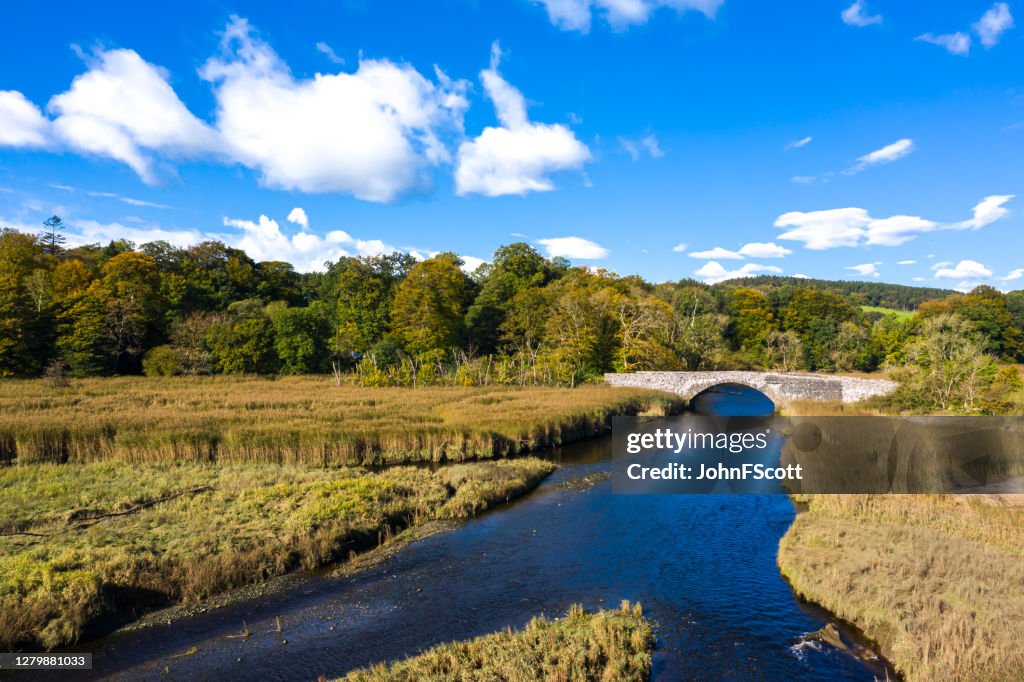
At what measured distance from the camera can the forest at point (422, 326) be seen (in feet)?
164

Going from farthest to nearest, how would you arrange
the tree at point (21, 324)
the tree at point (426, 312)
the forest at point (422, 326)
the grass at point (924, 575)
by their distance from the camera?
1. the tree at point (426, 312)
2. the forest at point (422, 326)
3. the tree at point (21, 324)
4. the grass at point (924, 575)

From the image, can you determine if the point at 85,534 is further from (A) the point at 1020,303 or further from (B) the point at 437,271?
(A) the point at 1020,303

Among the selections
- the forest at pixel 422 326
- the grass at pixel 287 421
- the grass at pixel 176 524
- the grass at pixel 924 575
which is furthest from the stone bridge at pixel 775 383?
the grass at pixel 176 524

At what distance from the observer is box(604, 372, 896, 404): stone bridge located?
43.1m

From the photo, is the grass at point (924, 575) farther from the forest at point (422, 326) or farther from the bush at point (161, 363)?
the bush at point (161, 363)

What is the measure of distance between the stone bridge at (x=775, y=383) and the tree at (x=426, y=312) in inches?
819

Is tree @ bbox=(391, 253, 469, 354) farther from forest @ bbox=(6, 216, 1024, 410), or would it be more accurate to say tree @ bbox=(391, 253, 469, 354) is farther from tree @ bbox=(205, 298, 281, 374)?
tree @ bbox=(205, 298, 281, 374)

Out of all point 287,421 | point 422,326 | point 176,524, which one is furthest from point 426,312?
point 176,524

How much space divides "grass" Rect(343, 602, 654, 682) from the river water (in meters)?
0.65

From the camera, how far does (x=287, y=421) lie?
3020 cm

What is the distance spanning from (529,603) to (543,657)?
2.94m

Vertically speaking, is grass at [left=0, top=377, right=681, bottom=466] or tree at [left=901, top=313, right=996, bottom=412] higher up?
tree at [left=901, top=313, right=996, bottom=412]

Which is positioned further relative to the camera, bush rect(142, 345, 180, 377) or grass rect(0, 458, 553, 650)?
bush rect(142, 345, 180, 377)

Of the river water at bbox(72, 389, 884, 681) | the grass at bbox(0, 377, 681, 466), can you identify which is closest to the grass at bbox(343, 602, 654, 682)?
the river water at bbox(72, 389, 884, 681)
